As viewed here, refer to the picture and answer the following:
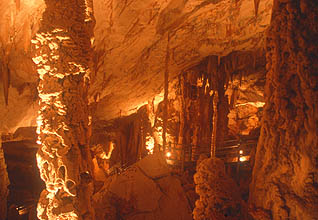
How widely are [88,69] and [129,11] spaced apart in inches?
87.1

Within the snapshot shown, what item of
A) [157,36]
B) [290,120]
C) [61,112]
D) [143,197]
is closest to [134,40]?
[157,36]

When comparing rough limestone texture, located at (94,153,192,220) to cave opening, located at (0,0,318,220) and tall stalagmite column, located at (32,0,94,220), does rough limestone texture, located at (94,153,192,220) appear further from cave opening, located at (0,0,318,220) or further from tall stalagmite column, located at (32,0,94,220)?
tall stalagmite column, located at (32,0,94,220)

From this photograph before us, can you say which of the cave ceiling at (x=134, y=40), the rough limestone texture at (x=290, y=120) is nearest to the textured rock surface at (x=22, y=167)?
the cave ceiling at (x=134, y=40)

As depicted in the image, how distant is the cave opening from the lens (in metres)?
2.14

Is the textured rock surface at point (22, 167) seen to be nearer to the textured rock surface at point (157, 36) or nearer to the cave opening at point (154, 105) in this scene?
the cave opening at point (154, 105)

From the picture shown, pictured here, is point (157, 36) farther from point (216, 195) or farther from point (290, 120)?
point (290, 120)

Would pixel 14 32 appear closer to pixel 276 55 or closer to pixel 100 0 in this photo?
pixel 100 0

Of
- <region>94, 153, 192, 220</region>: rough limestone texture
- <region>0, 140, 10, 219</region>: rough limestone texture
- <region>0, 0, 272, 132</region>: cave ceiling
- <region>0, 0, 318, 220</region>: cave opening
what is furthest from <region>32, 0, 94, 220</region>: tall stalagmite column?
<region>0, 140, 10, 219</region>: rough limestone texture

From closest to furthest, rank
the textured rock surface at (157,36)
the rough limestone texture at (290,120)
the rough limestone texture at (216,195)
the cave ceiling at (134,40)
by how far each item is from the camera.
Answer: the rough limestone texture at (290,120), the rough limestone texture at (216,195), the cave ceiling at (134,40), the textured rock surface at (157,36)

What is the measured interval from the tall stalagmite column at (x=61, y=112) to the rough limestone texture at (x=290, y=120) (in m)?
2.39

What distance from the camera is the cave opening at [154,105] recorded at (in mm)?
2145

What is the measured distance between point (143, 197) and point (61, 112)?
437 centimetres

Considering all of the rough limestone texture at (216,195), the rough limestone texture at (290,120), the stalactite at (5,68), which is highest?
the stalactite at (5,68)

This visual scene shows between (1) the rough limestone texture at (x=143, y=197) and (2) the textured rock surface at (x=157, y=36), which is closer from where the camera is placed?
(2) the textured rock surface at (x=157, y=36)
